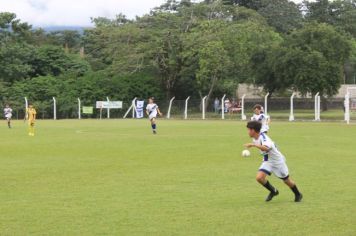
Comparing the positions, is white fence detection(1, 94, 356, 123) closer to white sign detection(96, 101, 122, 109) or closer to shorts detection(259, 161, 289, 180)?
white sign detection(96, 101, 122, 109)

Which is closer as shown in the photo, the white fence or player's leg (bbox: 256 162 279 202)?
player's leg (bbox: 256 162 279 202)

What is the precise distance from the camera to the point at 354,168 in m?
15.8

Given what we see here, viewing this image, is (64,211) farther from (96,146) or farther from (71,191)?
(96,146)

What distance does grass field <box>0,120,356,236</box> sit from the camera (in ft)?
29.3

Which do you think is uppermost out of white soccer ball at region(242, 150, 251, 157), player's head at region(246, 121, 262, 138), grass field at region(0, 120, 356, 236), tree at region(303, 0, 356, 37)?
tree at region(303, 0, 356, 37)

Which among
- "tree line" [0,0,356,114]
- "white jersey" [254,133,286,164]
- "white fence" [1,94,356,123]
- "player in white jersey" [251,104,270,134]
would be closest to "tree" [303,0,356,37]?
"tree line" [0,0,356,114]

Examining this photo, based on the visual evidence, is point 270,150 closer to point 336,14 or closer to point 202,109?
point 202,109

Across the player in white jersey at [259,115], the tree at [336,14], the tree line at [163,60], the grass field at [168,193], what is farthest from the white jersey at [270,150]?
the tree at [336,14]

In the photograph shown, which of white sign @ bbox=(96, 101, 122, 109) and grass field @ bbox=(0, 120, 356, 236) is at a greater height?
white sign @ bbox=(96, 101, 122, 109)

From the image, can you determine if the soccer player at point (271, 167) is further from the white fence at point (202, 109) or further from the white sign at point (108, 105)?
the white sign at point (108, 105)

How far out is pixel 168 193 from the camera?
1198 centimetres

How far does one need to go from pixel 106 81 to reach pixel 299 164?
4683cm

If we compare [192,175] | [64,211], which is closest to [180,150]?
[192,175]

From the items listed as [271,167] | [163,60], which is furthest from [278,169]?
[163,60]
